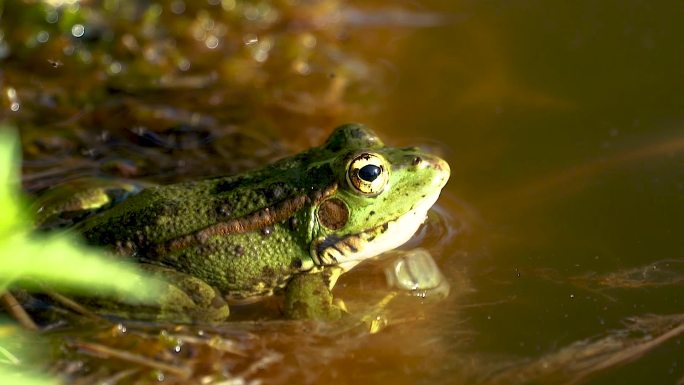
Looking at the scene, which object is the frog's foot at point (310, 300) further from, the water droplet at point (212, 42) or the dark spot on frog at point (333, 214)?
the water droplet at point (212, 42)

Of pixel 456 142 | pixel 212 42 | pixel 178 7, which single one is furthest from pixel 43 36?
pixel 456 142

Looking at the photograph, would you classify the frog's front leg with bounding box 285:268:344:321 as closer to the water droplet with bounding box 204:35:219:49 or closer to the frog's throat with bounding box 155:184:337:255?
the frog's throat with bounding box 155:184:337:255

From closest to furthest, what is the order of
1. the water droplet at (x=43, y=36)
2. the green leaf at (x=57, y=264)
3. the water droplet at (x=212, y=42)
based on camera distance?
1. the green leaf at (x=57, y=264)
2. the water droplet at (x=43, y=36)
3. the water droplet at (x=212, y=42)

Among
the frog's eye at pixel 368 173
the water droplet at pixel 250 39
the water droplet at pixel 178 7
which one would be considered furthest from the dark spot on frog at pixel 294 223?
the water droplet at pixel 178 7

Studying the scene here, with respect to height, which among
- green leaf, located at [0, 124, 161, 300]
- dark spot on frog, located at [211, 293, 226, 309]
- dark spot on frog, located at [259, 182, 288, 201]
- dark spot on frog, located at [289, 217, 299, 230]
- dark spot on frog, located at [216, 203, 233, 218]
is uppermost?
dark spot on frog, located at [259, 182, 288, 201]

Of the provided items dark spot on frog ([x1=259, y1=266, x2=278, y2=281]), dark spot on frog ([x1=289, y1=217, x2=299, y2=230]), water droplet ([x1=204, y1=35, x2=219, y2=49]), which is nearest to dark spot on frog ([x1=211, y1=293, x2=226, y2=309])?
dark spot on frog ([x1=259, y1=266, x2=278, y2=281])

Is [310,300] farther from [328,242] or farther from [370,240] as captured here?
[370,240]
